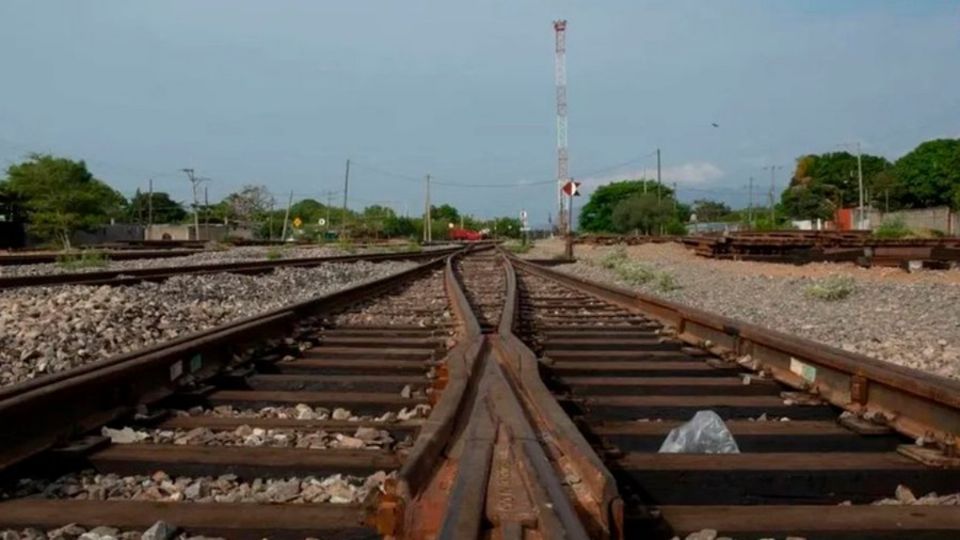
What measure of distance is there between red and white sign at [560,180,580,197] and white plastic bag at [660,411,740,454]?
2579 centimetres

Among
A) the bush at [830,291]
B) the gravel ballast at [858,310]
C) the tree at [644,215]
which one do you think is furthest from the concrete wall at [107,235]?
the bush at [830,291]

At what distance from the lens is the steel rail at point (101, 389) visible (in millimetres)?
2961

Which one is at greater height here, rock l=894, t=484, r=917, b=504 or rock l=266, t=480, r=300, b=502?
rock l=266, t=480, r=300, b=502

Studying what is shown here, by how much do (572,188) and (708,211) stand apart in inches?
4165

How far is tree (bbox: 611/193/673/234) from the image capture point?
87.8m

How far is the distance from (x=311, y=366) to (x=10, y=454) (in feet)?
6.97

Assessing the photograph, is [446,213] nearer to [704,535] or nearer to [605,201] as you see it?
[605,201]

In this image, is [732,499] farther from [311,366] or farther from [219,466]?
[311,366]

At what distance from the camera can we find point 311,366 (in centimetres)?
490

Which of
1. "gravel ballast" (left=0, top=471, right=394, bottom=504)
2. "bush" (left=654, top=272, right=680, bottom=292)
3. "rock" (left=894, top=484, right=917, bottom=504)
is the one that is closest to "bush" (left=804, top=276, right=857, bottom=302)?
"bush" (left=654, top=272, right=680, bottom=292)

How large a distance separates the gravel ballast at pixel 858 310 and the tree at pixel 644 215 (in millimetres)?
70953

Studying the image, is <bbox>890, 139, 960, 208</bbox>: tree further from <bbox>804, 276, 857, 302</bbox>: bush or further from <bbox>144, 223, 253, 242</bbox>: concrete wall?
<bbox>804, 276, 857, 302</bbox>: bush

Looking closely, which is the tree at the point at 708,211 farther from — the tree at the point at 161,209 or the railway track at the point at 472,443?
the railway track at the point at 472,443

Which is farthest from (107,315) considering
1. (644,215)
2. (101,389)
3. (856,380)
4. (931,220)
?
(644,215)
